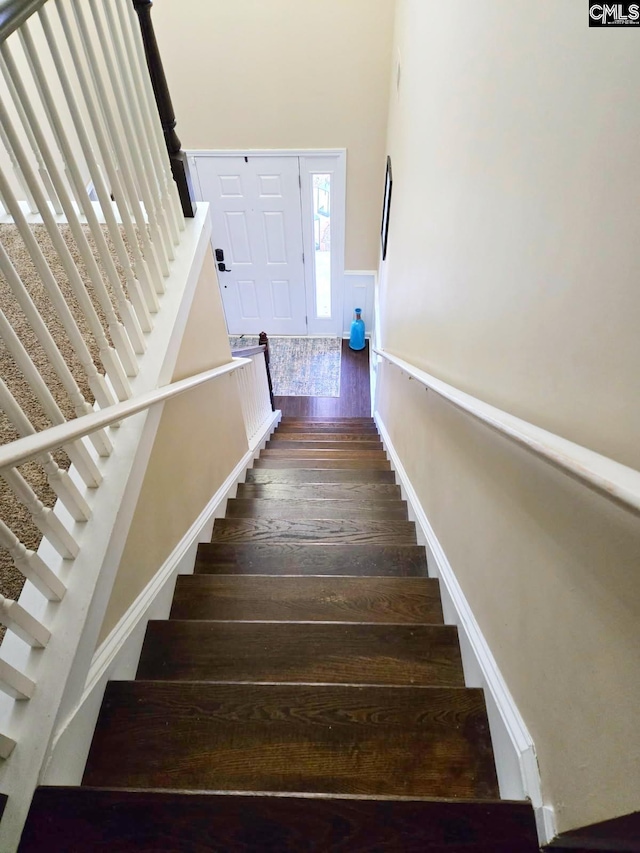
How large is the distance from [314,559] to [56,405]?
1105mm

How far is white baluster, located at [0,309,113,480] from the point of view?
81 cm

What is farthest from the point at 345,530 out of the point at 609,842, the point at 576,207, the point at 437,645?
the point at 576,207

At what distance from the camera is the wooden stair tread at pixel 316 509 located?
205 centimetres

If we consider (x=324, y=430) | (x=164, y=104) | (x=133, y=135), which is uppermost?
(x=324, y=430)

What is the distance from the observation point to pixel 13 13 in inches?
31.5

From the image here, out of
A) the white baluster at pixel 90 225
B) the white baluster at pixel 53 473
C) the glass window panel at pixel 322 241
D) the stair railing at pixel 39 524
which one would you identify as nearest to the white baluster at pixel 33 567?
the stair railing at pixel 39 524

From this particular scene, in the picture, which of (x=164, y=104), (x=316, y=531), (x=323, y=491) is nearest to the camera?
(x=164, y=104)

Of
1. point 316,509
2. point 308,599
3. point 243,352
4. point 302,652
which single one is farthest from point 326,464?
point 302,652

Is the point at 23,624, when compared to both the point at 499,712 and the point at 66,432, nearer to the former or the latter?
the point at 66,432

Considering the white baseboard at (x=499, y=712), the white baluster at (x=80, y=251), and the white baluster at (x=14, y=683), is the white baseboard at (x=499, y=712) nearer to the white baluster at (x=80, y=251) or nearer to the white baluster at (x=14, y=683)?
the white baluster at (x=14, y=683)

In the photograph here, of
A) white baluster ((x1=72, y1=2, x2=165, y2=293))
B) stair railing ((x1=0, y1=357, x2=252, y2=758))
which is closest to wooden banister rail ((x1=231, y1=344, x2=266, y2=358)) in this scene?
white baluster ((x1=72, y1=2, x2=165, y2=293))

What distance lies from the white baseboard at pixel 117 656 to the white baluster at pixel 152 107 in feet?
4.04

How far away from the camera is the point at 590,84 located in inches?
25.8

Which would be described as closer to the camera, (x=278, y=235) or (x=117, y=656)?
(x=117, y=656)
